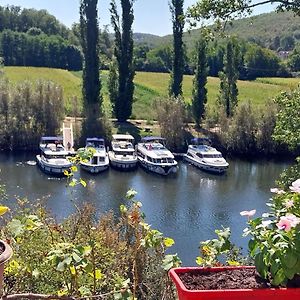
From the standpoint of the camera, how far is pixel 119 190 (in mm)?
20812

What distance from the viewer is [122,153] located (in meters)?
25.8

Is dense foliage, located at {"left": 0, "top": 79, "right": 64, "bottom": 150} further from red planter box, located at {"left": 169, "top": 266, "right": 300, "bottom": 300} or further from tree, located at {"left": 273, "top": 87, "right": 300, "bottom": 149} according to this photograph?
red planter box, located at {"left": 169, "top": 266, "right": 300, "bottom": 300}

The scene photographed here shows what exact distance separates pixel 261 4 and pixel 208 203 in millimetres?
13119

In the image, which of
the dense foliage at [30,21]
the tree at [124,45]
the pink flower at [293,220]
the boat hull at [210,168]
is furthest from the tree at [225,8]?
the dense foliage at [30,21]

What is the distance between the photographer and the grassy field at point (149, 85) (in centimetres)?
3850

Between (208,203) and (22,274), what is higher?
(22,274)

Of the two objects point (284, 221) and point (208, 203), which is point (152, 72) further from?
point (284, 221)

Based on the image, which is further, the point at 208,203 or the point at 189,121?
the point at 189,121

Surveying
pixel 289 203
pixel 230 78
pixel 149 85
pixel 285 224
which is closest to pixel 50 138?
pixel 230 78

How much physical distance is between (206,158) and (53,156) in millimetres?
6944

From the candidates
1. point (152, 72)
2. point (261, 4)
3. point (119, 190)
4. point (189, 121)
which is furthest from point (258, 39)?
point (261, 4)

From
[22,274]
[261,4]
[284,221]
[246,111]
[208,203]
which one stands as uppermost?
[261,4]

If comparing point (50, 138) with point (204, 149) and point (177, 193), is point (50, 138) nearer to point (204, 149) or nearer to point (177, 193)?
point (204, 149)

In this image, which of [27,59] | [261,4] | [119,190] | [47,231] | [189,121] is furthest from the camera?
[27,59]
